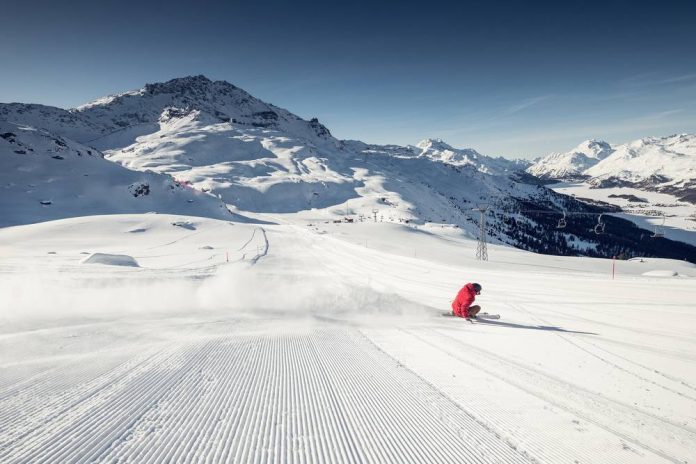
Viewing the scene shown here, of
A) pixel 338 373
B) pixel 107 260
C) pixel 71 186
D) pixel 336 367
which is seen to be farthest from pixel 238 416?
pixel 71 186

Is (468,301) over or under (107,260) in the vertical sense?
over

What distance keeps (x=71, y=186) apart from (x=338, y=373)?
97.9 meters

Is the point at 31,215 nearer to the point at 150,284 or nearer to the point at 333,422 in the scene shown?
the point at 150,284

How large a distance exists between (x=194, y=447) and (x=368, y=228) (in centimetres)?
5601

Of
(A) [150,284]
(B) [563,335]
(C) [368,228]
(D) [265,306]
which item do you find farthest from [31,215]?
(B) [563,335]

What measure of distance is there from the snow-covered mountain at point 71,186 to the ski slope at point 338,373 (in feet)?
226

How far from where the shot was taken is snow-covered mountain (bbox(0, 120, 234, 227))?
71.4 m

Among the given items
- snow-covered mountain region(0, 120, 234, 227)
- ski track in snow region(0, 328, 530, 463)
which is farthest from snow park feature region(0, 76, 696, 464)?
snow-covered mountain region(0, 120, 234, 227)

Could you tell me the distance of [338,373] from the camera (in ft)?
23.2

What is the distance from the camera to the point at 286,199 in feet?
447

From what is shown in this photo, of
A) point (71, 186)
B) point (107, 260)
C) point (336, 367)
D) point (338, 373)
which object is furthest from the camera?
point (71, 186)

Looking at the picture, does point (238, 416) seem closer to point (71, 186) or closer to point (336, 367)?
point (336, 367)

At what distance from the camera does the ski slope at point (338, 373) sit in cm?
452

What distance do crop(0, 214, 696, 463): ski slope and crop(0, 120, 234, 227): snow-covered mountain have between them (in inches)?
2716
